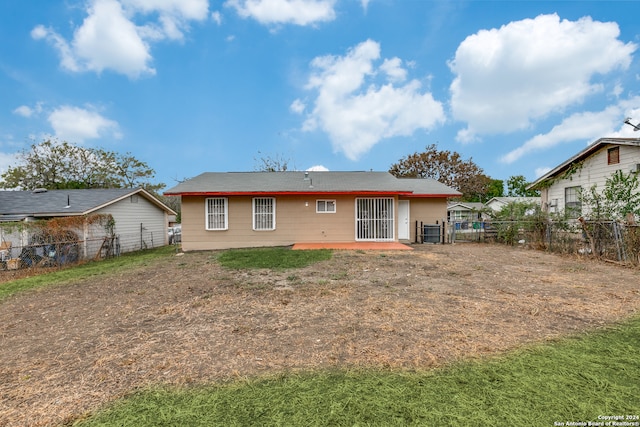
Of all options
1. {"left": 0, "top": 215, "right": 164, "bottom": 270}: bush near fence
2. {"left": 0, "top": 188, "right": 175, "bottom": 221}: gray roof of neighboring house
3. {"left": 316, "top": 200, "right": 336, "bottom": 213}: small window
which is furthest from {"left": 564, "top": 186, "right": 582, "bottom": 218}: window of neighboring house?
{"left": 0, "top": 188, "right": 175, "bottom": 221}: gray roof of neighboring house

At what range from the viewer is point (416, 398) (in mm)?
2314

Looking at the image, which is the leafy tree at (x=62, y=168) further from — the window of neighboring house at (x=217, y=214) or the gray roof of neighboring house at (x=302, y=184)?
the window of neighboring house at (x=217, y=214)

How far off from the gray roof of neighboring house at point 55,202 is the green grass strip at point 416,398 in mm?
14441

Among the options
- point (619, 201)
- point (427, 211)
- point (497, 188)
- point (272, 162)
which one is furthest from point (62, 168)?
point (497, 188)

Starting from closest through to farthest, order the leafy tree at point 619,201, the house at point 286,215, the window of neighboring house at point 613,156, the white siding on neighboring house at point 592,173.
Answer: the leafy tree at point 619,201 < the white siding on neighboring house at point 592,173 < the window of neighboring house at point 613,156 < the house at point 286,215

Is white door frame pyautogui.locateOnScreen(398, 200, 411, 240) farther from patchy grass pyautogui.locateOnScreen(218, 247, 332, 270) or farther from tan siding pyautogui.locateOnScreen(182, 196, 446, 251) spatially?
patchy grass pyautogui.locateOnScreen(218, 247, 332, 270)

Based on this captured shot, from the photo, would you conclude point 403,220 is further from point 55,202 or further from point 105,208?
point 55,202

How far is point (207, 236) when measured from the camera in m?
12.6

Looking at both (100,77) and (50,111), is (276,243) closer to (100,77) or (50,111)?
(100,77)

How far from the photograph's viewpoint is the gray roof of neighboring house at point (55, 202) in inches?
514

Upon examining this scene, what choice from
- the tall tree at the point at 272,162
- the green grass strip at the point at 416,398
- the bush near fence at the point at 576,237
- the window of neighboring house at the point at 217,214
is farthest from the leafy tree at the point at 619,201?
the tall tree at the point at 272,162

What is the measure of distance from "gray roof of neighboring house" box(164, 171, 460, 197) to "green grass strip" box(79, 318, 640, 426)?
383 inches

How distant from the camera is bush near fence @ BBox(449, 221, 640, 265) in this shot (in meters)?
7.85

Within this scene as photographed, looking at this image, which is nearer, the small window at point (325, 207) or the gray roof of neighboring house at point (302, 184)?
the gray roof of neighboring house at point (302, 184)
